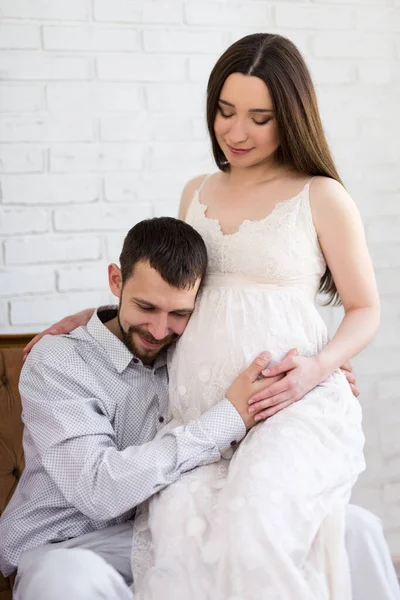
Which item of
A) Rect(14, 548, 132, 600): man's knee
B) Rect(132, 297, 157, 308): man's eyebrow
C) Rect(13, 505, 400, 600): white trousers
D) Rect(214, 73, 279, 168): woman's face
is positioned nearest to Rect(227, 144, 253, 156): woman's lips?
Rect(214, 73, 279, 168): woman's face

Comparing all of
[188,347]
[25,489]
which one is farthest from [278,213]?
[25,489]

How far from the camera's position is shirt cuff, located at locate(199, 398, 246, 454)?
1.65 metres

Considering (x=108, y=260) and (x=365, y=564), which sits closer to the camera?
(x=365, y=564)

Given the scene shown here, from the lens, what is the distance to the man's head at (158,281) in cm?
175

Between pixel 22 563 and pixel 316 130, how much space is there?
1056 millimetres

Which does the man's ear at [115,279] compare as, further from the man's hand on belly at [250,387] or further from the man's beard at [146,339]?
the man's hand on belly at [250,387]

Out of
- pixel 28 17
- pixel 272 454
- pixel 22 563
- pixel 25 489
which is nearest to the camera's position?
pixel 272 454

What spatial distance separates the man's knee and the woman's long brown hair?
91 cm

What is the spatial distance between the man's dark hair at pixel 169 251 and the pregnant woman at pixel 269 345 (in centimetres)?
8

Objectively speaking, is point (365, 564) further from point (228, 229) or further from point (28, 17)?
point (28, 17)

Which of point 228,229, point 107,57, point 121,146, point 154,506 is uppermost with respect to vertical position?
point 107,57

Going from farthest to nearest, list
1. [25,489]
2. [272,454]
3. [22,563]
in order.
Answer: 1. [25,489]
2. [22,563]
3. [272,454]

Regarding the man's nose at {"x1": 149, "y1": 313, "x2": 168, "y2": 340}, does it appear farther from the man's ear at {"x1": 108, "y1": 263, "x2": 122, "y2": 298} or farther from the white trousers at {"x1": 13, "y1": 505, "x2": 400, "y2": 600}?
the white trousers at {"x1": 13, "y1": 505, "x2": 400, "y2": 600}

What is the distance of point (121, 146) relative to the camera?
256 cm
